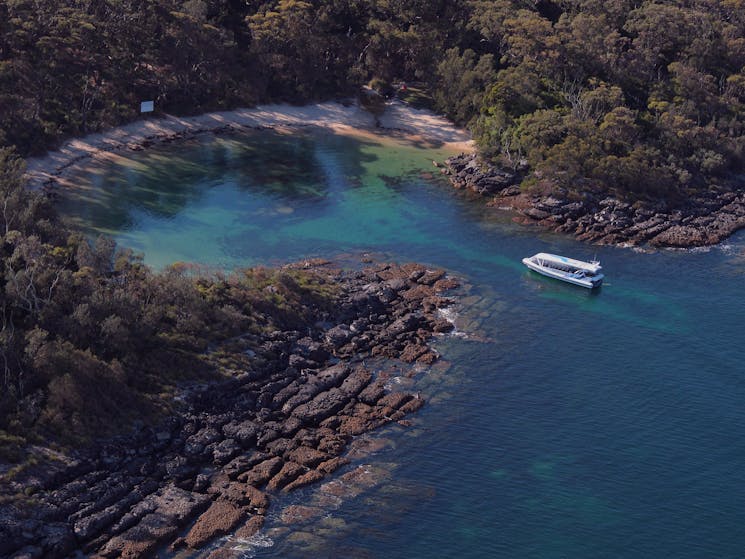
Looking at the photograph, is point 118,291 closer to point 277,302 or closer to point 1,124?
point 277,302

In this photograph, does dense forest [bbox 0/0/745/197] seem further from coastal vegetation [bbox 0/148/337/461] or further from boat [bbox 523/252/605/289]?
coastal vegetation [bbox 0/148/337/461]

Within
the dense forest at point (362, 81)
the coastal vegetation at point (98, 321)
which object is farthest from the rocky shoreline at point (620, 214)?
the coastal vegetation at point (98, 321)

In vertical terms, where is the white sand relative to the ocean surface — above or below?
above

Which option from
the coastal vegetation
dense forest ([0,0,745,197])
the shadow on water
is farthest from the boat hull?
the shadow on water

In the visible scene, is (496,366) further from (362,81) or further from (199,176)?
(362,81)

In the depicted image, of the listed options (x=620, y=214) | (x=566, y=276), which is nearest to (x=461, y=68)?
(x=620, y=214)

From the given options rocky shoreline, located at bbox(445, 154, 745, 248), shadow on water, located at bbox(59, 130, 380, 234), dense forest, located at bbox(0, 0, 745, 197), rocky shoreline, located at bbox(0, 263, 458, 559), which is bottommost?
rocky shoreline, located at bbox(0, 263, 458, 559)
